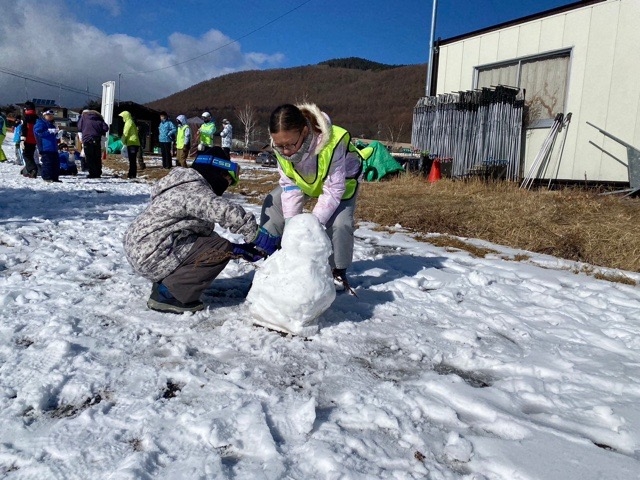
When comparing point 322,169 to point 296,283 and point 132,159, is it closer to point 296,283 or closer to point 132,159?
point 296,283

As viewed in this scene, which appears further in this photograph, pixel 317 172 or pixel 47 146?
pixel 47 146

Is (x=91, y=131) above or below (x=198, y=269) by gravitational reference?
above

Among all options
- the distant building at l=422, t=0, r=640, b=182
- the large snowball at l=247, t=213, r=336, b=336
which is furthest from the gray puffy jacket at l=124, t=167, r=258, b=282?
the distant building at l=422, t=0, r=640, b=182

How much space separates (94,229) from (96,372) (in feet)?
10.9

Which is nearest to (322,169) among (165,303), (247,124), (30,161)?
(165,303)

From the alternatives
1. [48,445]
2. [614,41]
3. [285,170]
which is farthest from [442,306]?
[614,41]

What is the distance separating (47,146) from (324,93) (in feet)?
317

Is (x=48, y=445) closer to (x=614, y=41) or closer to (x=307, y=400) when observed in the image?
(x=307, y=400)

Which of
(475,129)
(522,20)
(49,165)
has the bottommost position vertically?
(49,165)

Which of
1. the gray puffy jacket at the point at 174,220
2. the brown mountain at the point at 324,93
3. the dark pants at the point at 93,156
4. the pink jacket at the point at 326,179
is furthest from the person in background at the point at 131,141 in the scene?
the brown mountain at the point at 324,93

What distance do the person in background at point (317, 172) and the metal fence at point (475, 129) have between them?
6695mm

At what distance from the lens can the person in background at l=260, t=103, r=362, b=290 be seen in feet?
9.02

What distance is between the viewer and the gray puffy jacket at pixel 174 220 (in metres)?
2.53

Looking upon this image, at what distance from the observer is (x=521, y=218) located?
5508mm
